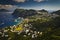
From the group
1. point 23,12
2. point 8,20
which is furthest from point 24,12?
point 8,20

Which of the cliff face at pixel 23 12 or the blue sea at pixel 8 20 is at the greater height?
the cliff face at pixel 23 12

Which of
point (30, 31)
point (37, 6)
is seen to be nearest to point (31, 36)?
point (30, 31)

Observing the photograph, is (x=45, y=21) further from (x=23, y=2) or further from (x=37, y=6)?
(x=23, y=2)

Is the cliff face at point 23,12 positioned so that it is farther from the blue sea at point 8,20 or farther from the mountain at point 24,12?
the blue sea at point 8,20

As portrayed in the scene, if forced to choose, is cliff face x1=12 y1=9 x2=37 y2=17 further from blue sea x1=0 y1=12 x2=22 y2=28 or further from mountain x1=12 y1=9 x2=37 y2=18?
blue sea x1=0 y1=12 x2=22 y2=28

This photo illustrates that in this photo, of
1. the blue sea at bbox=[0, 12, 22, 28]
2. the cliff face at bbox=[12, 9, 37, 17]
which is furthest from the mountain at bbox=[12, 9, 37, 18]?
the blue sea at bbox=[0, 12, 22, 28]

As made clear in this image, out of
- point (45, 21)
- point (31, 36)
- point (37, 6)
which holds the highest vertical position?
point (37, 6)

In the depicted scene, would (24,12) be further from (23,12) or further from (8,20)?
(8,20)

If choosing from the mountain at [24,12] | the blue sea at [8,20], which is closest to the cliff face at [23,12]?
the mountain at [24,12]
